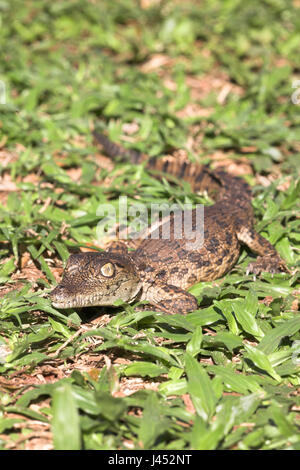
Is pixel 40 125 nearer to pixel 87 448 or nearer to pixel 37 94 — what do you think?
pixel 37 94

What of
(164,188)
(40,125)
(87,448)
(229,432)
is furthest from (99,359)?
(40,125)

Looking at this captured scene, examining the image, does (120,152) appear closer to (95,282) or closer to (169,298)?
(169,298)

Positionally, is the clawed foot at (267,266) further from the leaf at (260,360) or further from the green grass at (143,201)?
the leaf at (260,360)

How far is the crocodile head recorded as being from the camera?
3.80 metres

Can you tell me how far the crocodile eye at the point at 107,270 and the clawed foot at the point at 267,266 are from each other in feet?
4.43

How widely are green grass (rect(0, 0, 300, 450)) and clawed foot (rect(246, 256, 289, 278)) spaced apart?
110 mm

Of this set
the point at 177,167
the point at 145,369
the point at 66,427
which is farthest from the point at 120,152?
the point at 66,427

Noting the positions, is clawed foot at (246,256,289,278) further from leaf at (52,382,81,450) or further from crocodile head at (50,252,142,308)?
leaf at (52,382,81,450)

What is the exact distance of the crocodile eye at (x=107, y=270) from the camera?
4.11 m

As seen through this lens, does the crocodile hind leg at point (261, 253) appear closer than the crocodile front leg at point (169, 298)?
No

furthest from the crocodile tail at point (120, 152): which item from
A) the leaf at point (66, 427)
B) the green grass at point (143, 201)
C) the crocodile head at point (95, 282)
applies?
the leaf at point (66, 427)

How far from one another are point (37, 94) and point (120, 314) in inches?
165

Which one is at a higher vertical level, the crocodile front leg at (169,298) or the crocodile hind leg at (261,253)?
the crocodile hind leg at (261,253)

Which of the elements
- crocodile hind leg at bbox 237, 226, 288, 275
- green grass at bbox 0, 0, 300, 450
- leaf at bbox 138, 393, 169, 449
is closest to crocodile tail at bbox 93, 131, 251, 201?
green grass at bbox 0, 0, 300, 450
